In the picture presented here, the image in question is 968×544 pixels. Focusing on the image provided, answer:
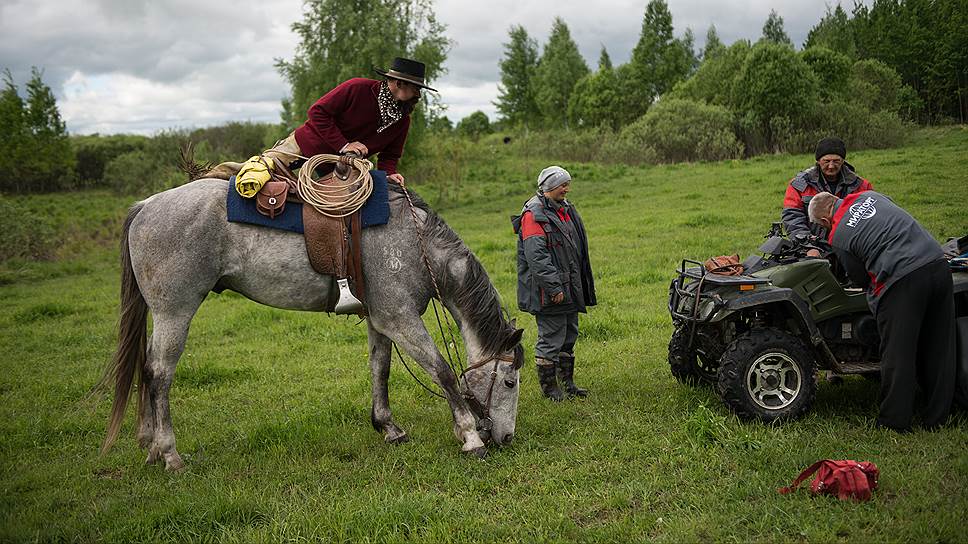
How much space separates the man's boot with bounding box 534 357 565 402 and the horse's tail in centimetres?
334

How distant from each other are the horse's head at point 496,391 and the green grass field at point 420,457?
220mm

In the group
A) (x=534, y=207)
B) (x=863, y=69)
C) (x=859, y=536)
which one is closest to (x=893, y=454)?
(x=859, y=536)

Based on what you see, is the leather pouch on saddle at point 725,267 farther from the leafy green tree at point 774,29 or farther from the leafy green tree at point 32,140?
the leafy green tree at point 774,29

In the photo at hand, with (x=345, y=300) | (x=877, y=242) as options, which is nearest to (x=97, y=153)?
(x=345, y=300)

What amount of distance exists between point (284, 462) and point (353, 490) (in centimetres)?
87

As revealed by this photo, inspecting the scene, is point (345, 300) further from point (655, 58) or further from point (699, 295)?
point (655, 58)

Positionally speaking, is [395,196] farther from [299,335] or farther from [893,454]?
[299,335]

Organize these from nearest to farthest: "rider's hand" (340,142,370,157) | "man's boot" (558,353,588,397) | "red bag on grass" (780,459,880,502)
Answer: "red bag on grass" (780,459,880,502), "rider's hand" (340,142,370,157), "man's boot" (558,353,588,397)

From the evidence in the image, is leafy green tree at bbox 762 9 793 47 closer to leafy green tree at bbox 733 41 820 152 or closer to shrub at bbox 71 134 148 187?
leafy green tree at bbox 733 41 820 152

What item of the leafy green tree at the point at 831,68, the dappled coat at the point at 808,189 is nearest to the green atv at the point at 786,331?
the dappled coat at the point at 808,189

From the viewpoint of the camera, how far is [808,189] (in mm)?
6266

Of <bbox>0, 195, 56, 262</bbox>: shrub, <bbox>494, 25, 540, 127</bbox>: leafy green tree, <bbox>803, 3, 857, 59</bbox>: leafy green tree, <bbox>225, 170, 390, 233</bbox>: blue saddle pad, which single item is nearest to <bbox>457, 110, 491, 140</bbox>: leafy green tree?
<bbox>494, 25, 540, 127</bbox>: leafy green tree

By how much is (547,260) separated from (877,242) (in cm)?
256

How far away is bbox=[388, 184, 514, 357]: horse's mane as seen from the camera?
5.15 metres
